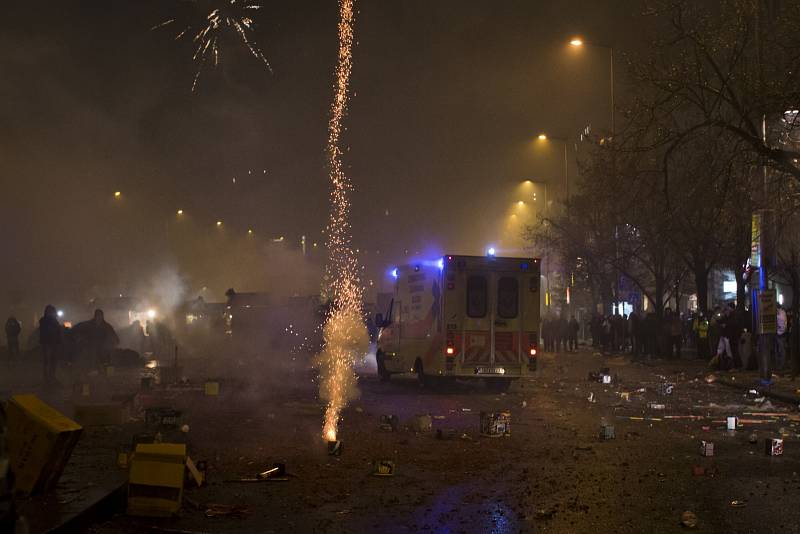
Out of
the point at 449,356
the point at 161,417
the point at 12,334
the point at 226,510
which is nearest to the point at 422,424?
the point at 161,417

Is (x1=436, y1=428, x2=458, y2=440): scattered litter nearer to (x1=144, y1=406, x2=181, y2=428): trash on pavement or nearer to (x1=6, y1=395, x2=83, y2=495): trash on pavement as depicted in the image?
(x1=144, y1=406, x2=181, y2=428): trash on pavement

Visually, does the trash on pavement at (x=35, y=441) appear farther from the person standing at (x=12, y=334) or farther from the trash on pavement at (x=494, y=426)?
the person standing at (x=12, y=334)

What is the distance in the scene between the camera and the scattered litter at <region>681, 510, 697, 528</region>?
21.8 ft

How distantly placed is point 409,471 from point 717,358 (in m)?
18.2

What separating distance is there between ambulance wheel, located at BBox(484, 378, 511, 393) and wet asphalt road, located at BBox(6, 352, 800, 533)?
8.53 feet

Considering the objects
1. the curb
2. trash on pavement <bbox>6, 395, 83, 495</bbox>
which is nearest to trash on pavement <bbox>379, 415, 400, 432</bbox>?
trash on pavement <bbox>6, 395, 83, 495</bbox>

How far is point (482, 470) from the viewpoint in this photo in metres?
8.98

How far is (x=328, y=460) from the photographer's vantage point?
31.0 ft

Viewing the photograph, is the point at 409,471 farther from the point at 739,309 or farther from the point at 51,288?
the point at 51,288

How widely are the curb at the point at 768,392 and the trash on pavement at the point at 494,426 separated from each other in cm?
744

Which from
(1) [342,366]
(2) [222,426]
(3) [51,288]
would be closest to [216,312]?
(3) [51,288]

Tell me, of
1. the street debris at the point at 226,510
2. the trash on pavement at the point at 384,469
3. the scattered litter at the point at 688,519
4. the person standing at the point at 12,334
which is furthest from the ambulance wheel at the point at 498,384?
the person standing at the point at 12,334

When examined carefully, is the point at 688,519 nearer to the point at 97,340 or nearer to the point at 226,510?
the point at 226,510

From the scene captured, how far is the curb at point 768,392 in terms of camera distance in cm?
1623
